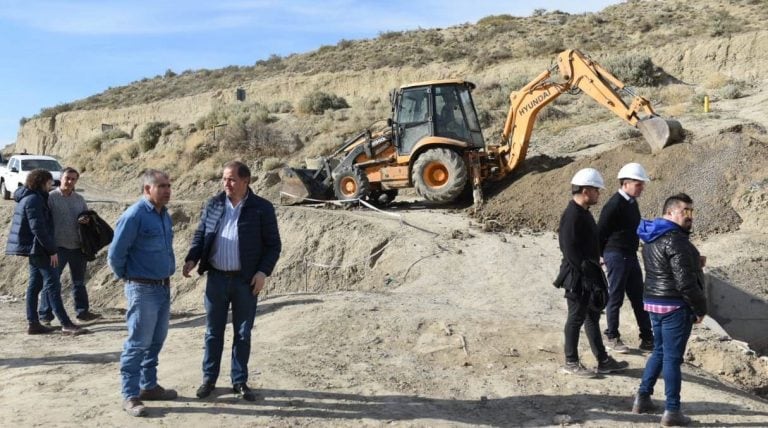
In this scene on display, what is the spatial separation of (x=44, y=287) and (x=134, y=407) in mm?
3900

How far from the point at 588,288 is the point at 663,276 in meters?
0.85

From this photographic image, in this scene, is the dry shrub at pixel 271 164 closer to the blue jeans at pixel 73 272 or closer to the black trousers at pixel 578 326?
the blue jeans at pixel 73 272

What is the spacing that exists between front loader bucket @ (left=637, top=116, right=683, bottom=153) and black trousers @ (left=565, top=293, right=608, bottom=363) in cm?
930

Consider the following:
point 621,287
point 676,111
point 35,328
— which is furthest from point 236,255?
point 676,111

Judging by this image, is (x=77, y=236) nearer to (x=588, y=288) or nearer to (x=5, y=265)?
(x=588, y=288)

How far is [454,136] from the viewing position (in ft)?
50.8

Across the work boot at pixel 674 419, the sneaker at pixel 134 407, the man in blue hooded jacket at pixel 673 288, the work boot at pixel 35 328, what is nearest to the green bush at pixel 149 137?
the work boot at pixel 35 328

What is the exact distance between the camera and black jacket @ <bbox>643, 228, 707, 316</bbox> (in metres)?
5.12

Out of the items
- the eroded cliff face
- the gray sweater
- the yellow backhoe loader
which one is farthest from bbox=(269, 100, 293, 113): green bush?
the gray sweater

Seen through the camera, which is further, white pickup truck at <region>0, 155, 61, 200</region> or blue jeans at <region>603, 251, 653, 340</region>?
white pickup truck at <region>0, 155, 61, 200</region>

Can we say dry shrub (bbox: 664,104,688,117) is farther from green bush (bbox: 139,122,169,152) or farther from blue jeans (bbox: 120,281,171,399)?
green bush (bbox: 139,122,169,152)

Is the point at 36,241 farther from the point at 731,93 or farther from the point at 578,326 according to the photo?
the point at 731,93

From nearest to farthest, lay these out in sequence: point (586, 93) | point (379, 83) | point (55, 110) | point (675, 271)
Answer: point (675, 271) < point (586, 93) < point (379, 83) < point (55, 110)

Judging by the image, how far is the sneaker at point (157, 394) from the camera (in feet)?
17.9
